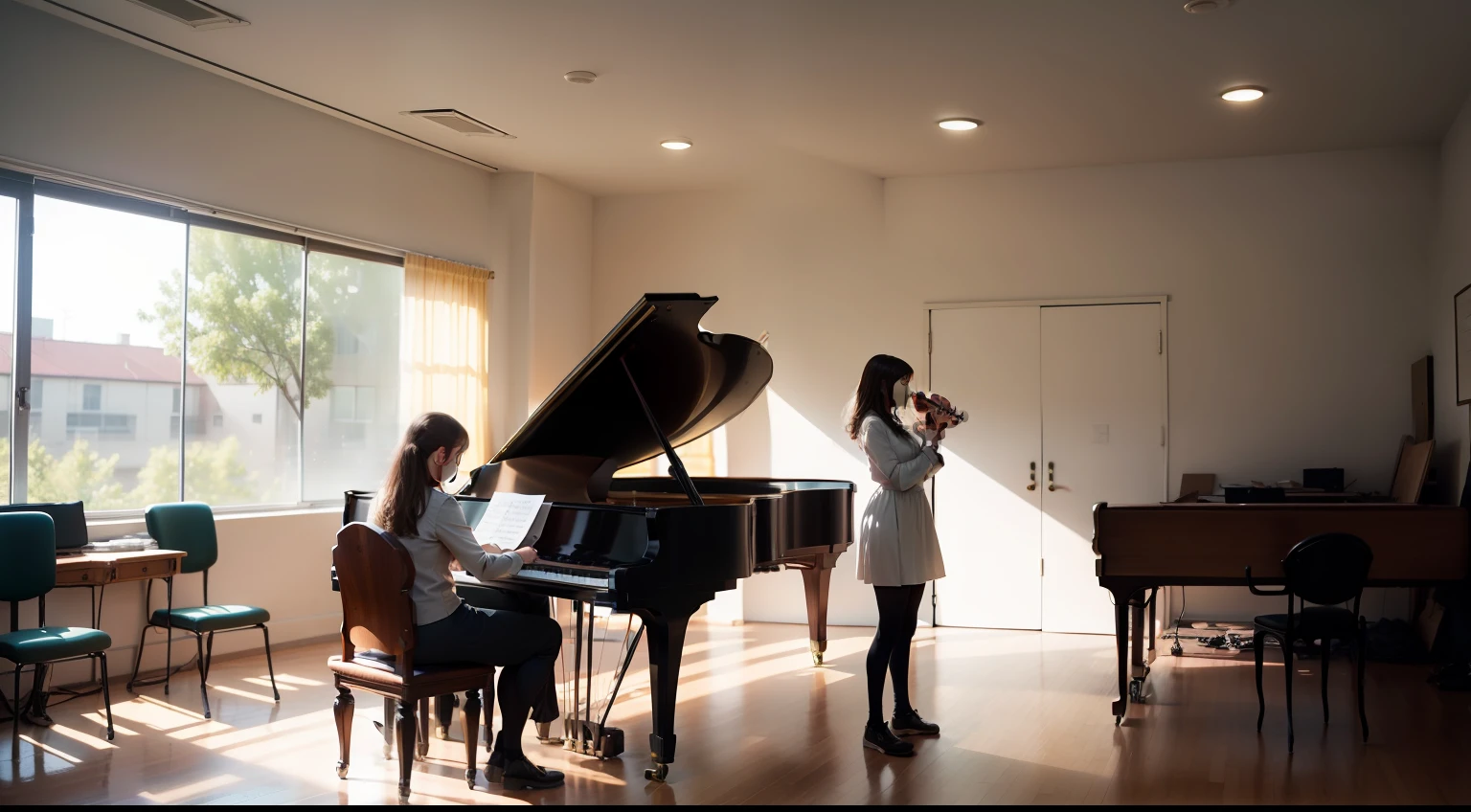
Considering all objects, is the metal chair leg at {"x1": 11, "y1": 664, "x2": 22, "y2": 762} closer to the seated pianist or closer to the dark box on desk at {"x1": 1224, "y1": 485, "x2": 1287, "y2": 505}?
the seated pianist

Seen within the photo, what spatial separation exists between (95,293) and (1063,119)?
16.7 ft

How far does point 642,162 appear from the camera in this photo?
7.44 metres

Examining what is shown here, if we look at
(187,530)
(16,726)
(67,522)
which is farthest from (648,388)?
(16,726)

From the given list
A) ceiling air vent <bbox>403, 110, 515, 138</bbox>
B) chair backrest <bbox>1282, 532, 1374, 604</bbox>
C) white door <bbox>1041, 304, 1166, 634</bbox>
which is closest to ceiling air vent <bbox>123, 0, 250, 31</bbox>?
ceiling air vent <bbox>403, 110, 515, 138</bbox>

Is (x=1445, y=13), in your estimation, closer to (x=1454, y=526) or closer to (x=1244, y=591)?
(x=1454, y=526)

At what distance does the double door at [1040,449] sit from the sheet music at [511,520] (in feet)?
13.6

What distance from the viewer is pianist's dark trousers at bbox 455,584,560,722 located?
4133 mm

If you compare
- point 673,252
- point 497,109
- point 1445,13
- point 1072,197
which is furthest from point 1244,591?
point 497,109

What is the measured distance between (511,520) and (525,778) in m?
0.87

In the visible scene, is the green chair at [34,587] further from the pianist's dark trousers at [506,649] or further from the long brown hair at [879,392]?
the long brown hair at [879,392]

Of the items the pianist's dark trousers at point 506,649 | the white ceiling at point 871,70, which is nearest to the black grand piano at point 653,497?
the pianist's dark trousers at point 506,649

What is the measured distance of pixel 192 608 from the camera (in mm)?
5129

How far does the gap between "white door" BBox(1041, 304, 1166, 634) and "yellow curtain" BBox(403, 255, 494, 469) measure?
3752 millimetres

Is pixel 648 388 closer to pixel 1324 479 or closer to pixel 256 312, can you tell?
pixel 256 312
